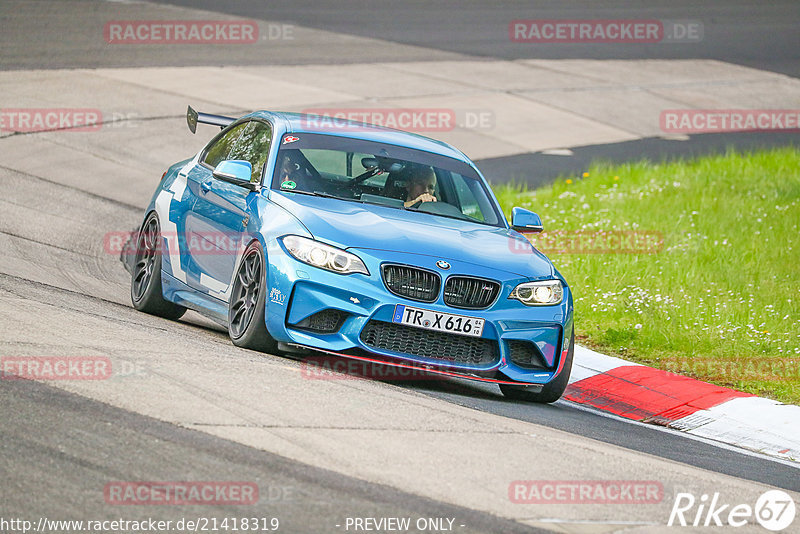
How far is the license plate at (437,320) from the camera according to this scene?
24.3ft

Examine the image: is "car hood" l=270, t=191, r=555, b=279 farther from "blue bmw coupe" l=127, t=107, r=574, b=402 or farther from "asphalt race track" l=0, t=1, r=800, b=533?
"asphalt race track" l=0, t=1, r=800, b=533

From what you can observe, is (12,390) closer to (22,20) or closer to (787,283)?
(787,283)

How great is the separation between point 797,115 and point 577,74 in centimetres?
470

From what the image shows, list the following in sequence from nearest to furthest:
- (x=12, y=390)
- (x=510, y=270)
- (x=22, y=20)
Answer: (x=12, y=390) → (x=510, y=270) → (x=22, y=20)

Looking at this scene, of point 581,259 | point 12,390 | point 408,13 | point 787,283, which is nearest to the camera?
point 12,390

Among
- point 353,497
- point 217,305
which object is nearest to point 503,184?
point 217,305

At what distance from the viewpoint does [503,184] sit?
17.4 m

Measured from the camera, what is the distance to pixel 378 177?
8.80 m

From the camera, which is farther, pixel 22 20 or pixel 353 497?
pixel 22 20

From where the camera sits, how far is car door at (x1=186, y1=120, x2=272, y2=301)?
8359mm

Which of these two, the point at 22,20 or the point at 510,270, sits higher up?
the point at 22,20
